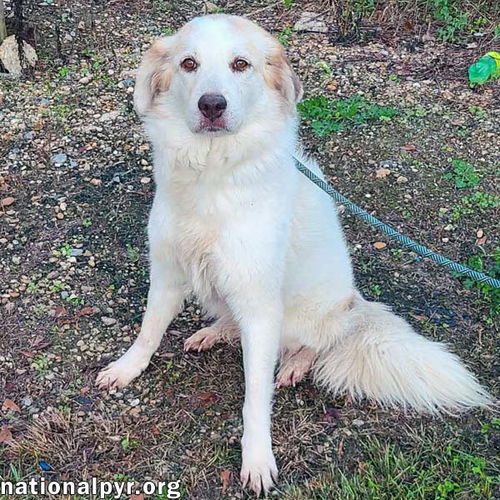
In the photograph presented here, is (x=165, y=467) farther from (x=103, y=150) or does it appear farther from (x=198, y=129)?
(x=103, y=150)

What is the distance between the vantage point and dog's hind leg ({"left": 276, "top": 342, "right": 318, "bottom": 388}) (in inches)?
127

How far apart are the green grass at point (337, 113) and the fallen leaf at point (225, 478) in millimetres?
2497

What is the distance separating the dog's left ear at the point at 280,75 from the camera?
2.68 meters

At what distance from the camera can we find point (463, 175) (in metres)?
4.48

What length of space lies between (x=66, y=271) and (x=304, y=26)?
3.07 m

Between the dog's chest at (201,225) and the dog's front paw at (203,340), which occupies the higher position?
the dog's chest at (201,225)

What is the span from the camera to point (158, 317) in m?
3.16

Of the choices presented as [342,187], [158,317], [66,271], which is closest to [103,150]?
[66,271]

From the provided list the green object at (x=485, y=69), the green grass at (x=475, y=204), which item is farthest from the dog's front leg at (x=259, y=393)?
the green object at (x=485, y=69)

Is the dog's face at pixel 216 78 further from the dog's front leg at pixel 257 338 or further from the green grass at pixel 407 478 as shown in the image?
the green grass at pixel 407 478

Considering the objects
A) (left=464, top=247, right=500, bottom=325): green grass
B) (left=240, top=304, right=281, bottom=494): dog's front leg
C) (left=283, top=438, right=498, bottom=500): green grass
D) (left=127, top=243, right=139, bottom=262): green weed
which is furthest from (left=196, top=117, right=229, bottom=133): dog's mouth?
(left=464, top=247, right=500, bottom=325): green grass

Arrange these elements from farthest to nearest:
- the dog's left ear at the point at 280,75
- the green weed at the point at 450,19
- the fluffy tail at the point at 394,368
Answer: the green weed at the point at 450,19 → the fluffy tail at the point at 394,368 → the dog's left ear at the point at 280,75

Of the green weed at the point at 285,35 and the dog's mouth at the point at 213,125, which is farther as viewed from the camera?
the green weed at the point at 285,35

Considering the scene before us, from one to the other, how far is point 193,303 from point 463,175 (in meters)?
1.85
